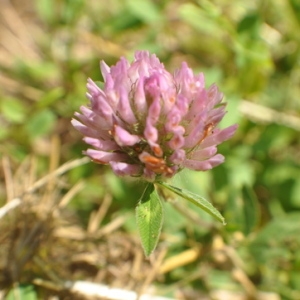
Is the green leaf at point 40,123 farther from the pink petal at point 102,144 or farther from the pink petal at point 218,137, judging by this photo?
the pink petal at point 218,137

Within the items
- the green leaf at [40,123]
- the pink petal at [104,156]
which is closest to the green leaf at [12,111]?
the green leaf at [40,123]

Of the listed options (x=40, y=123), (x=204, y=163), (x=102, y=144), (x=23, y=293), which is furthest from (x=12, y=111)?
(x=204, y=163)

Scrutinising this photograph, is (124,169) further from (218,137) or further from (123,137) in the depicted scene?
(218,137)

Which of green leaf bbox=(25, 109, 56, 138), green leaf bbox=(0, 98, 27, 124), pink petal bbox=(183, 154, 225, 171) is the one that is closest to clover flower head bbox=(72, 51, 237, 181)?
pink petal bbox=(183, 154, 225, 171)

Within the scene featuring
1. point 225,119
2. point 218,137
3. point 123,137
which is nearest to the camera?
point 123,137

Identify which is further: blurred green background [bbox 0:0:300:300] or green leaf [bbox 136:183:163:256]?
blurred green background [bbox 0:0:300:300]

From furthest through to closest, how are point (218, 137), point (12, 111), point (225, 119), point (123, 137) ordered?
point (12, 111) → point (225, 119) → point (218, 137) → point (123, 137)

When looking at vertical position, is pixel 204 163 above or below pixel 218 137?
below

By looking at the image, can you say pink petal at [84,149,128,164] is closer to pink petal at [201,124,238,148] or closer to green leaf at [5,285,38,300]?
pink petal at [201,124,238,148]
